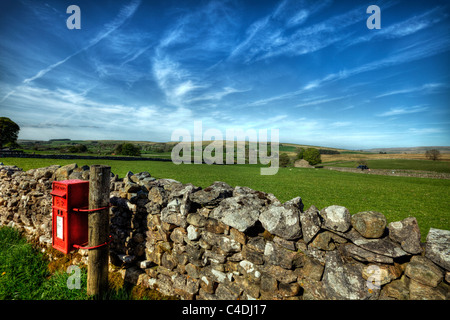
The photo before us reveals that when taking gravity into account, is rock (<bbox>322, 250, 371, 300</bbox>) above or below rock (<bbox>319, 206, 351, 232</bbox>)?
below

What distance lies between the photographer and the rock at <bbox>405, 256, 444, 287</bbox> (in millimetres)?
1864

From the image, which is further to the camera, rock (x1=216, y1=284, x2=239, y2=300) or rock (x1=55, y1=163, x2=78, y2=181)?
rock (x1=55, y1=163, x2=78, y2=181)

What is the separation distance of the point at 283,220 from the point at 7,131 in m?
58.5

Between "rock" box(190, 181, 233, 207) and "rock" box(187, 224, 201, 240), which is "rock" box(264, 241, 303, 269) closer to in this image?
"rock" box(190, 181, 233, 207)

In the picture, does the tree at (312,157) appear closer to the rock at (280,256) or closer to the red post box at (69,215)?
the rock at (280,256)

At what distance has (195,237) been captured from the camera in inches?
133

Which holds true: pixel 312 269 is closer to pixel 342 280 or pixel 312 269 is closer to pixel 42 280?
pixel 342 280

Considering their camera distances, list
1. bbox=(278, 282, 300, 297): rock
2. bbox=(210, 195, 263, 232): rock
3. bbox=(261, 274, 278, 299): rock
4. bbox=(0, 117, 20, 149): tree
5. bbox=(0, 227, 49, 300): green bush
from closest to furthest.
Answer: bbox=(278, 282, 300, 297): rock, bbox=(261, 274, 278, 299): rock, bbox=(210, 195, 263, 232): rock, bbox=(0, 227, 49, 300): green bush, bbox=(0, 117, 20, 149): tree

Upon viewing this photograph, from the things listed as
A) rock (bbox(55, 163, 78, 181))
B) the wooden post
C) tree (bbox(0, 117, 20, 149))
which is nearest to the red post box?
the wooden post

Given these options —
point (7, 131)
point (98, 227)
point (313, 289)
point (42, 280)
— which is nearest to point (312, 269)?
point (313, 289)

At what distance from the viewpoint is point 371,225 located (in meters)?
2.20

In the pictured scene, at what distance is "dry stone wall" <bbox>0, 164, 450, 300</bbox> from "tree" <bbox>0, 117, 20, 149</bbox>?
165ft
